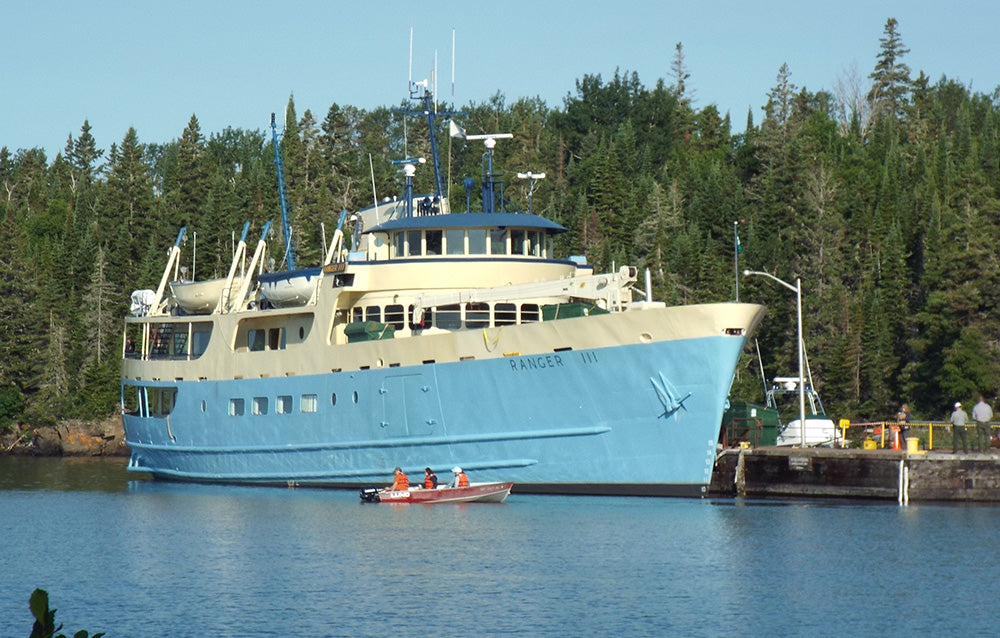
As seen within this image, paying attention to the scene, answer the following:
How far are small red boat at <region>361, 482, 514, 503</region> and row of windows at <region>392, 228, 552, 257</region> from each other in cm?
763

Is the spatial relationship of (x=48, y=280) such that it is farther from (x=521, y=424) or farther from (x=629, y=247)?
(x=521, y=424)

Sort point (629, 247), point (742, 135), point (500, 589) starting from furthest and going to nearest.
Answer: point (742, 135) < point (629, 247) < point (500, 589)

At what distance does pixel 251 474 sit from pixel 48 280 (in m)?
55.6

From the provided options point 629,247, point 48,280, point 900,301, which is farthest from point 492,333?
point 48,280

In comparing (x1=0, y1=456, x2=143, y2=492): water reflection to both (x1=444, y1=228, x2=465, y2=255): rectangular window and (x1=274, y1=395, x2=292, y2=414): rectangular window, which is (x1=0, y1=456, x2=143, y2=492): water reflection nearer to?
(x1=274, y1=395, x2=292, y2=414): rectangular window

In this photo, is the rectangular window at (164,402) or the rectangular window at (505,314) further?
the rectangular window at (164,402)

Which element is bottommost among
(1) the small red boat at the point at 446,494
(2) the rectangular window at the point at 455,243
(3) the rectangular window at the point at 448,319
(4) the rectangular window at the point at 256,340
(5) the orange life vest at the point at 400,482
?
(1) the small red boat at the point at 446,494

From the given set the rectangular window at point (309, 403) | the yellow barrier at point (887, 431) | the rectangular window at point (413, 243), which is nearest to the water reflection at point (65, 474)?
the rectangular window at point (309, 403)

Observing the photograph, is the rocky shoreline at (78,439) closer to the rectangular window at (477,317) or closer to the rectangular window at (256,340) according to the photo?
the rectangular window at (256,340)

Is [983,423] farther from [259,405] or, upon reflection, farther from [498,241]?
[259,405]

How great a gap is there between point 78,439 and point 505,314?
1770 inches

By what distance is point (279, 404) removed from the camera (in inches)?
1705

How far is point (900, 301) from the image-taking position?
6875 centimetres

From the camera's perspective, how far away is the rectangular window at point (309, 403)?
4219 centimetres
